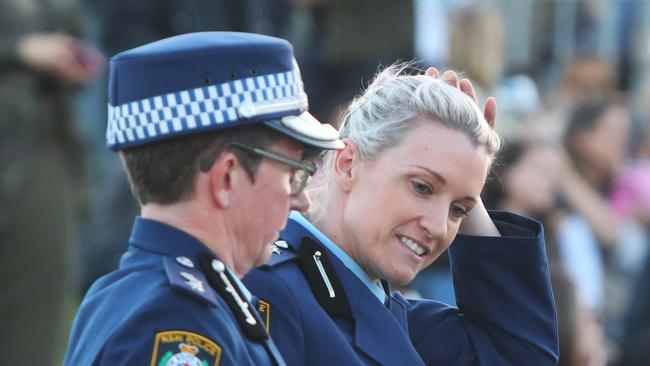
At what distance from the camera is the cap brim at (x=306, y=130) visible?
9.29ft

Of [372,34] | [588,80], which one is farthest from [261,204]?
[588,80]

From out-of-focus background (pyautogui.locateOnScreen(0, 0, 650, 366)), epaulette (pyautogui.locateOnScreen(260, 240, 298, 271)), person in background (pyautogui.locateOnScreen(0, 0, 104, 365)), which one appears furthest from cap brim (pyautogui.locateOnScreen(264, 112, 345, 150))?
person in background (pyautogui.locateOnScreen(0, 0, 104, 365))

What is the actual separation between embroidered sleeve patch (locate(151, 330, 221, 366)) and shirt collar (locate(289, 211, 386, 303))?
0.82 meters

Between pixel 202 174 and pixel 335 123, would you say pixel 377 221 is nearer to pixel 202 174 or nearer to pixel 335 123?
pixel 202 174

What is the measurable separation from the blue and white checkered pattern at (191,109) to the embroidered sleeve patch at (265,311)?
51 cm

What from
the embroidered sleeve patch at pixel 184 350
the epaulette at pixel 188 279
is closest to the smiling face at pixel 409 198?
the epaulette at pixel 188 279

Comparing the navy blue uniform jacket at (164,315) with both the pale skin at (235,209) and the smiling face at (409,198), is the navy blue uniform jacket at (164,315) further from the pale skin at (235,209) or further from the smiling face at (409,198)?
the smiling face at (409,198)

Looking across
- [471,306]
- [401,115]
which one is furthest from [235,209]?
[471,306]

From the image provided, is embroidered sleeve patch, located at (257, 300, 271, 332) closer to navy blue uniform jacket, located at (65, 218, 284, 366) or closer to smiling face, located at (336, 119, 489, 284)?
navy blue uniform jacket, located at (65, 218, 284, 366)

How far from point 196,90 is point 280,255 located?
661 millimetres

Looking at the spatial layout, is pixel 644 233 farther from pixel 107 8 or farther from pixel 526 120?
pixel 107 8

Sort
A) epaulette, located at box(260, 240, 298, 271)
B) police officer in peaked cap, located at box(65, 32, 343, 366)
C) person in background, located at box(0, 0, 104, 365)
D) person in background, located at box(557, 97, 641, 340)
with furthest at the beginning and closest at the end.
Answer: person in background, located at box(557, 97, 641, 340) → person in background, located at box(0, 0, 104, 365) → epaulette, located at box(260, 240, 298, 271) → police officer in peaked cap, located at box(65, 32, 343, 366)

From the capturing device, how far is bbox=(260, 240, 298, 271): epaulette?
3.25m

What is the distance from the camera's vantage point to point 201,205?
277 cm
